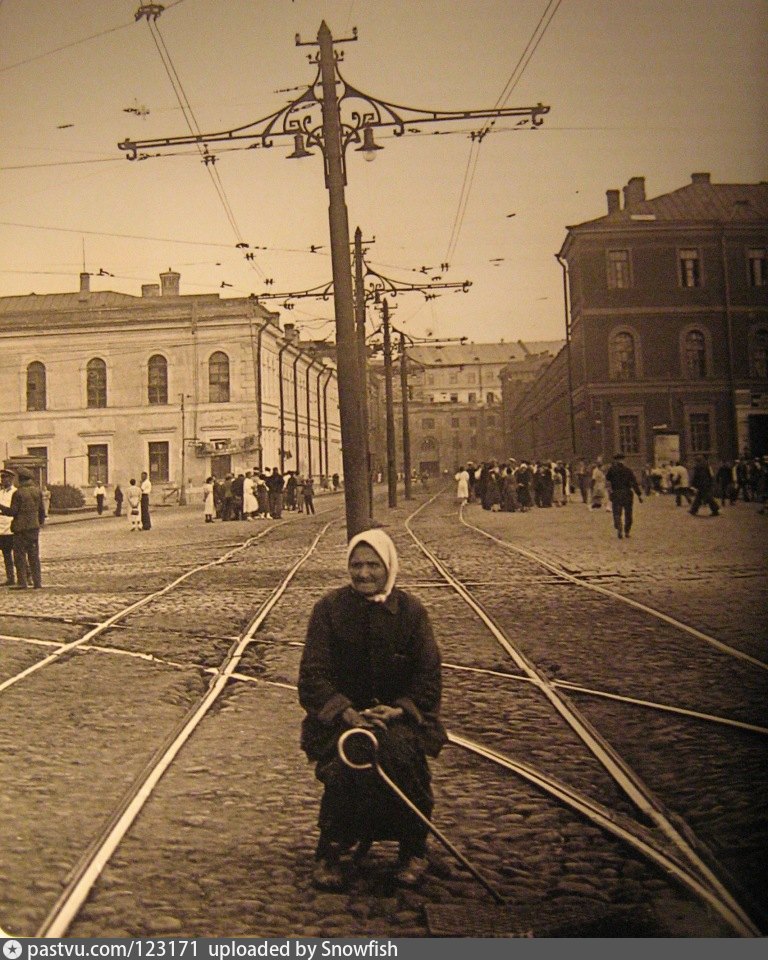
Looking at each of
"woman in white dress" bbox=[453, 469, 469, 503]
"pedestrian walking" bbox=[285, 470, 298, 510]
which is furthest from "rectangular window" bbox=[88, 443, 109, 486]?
"woman in white dress" bbox=[453, 469, 469, 503]

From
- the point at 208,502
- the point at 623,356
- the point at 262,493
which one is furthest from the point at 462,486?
the point at 623,356

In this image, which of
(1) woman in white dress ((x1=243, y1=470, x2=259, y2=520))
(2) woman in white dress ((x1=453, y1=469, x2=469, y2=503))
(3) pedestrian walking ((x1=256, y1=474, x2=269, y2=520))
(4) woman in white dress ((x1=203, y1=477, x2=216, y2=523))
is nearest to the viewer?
(4) woman in white dress ((x1=203, y1=477, x2=216, y2=523))

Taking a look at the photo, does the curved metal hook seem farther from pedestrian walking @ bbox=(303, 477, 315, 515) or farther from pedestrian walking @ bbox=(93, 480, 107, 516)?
pedestrian walking @ bbox=(303, 477, 315, 515)

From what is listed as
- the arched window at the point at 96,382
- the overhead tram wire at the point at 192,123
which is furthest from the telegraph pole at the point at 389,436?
the overhead tram wire at the point at 192,123

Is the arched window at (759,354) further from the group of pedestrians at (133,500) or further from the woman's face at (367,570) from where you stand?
the group of pedestrians at (133,500)

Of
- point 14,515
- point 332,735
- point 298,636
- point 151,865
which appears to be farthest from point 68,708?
point 14,515

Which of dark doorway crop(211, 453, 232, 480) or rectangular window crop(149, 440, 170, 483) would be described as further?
dark doorway crop(211, 453, 232, 480)

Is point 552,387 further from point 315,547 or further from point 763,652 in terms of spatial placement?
point 315,547
